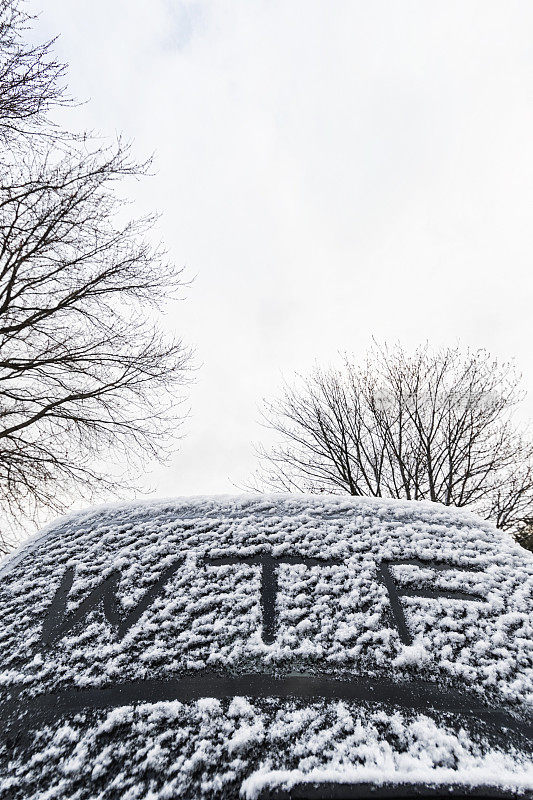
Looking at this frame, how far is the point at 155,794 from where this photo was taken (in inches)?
27.5

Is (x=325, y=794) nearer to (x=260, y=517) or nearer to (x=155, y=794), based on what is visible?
(x=155, y=794)

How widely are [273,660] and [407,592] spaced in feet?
1.19

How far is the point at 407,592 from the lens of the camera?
1.08m

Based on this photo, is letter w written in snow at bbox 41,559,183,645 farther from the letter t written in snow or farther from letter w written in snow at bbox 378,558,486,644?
letter w written in snow at bbox 378,558,486,644

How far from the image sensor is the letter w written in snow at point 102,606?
3.51 feet

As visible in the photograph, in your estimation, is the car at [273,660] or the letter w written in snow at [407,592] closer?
the car at [273,660]

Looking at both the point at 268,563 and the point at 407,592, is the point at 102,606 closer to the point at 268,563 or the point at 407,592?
the point at 268,563

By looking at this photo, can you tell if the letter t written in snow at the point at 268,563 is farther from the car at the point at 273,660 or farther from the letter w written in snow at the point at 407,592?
the letter w written in snow at the point at 407,592

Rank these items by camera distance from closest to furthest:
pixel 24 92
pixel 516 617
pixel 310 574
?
pixel 516 617 → pixel 310 574 → pixel 24 92

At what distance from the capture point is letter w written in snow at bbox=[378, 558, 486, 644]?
99 centimetres

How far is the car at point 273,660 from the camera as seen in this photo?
Answer: 0.72m

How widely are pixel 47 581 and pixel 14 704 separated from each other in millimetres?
404

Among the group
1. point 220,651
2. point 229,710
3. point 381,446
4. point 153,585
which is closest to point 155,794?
point 229,710

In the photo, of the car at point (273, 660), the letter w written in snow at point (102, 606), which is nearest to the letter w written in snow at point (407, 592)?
the car at point (273, 660)
